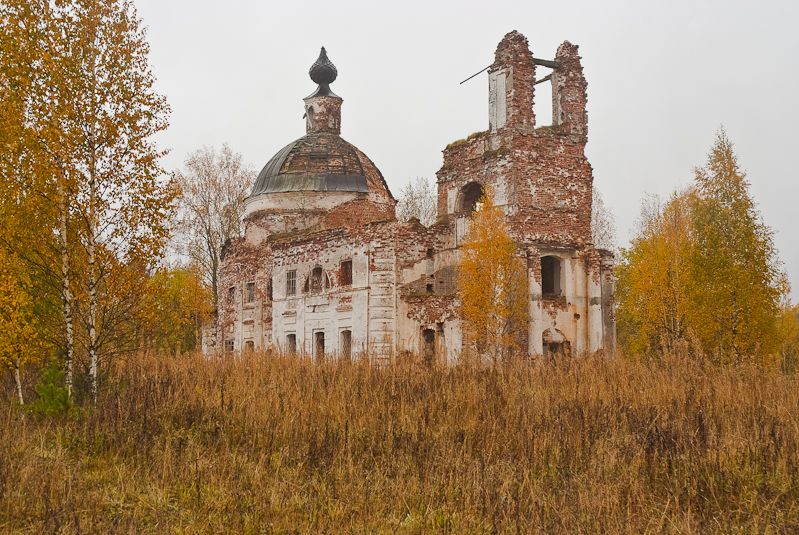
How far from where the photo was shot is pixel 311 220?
98.5 feet

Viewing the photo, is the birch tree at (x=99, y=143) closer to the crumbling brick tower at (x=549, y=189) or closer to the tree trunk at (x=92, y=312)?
the tree trunk at (x=92, y=312)

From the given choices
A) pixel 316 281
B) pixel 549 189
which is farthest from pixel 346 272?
pixel 549 189

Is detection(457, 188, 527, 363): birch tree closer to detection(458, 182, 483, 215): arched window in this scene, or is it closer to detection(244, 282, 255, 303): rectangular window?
detection(458, 182, 483, 215): arched window

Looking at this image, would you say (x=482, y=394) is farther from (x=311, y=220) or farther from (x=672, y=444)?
(x=311, y=220)

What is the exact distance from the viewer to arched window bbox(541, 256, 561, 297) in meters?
22.3

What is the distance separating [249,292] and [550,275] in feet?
42.0

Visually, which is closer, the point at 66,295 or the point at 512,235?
the point at 66,295

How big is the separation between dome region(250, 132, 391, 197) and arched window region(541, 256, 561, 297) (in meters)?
10.1

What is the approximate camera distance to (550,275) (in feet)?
74.9

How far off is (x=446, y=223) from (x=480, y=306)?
4009 millimetres

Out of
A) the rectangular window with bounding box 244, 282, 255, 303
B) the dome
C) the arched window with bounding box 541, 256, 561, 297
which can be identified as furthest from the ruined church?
the dome

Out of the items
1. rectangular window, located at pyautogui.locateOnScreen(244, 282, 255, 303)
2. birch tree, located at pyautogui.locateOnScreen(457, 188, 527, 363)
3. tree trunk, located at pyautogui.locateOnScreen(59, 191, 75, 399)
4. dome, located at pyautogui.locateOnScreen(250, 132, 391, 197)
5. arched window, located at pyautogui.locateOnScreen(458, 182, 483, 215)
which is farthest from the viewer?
dome, located at pyautogui.locateOnScreen(250, 132, 391, 197)

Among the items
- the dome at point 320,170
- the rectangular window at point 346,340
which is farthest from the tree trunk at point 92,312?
the dome at point 320,170

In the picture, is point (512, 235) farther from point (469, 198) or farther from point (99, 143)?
point (99, 143)
